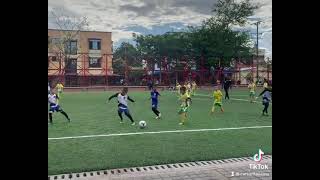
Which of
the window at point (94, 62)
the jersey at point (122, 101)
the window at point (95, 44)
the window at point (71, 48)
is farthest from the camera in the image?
the window at point (95, 44)

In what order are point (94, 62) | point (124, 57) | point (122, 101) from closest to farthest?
point (122, 101) < point (94, 62) < point (124, 57)

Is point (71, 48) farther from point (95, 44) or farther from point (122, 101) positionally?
point (122, 101)

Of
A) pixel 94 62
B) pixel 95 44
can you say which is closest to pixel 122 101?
pixel 94 62

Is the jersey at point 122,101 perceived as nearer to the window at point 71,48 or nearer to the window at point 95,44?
the window at point 71,48

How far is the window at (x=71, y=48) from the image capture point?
27.2m

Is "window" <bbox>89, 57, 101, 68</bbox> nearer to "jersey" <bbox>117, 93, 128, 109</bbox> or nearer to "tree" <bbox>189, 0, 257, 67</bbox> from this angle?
"tree" <bbox>189, 0, 257, 67</bbox>

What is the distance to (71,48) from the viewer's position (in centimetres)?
2756

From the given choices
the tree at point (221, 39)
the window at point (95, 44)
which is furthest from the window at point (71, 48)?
the tree at point (221, 39)

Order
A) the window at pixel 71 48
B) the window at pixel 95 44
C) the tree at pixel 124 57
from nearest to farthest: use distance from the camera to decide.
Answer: the window at pixel 71 48 → the tree at pixel 124 57 → the window at pixel 95 44

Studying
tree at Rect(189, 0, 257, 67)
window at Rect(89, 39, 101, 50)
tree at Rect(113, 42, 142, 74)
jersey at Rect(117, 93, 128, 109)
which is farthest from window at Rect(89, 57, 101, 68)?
jersey at Rect(117, 93, 128, 109)
